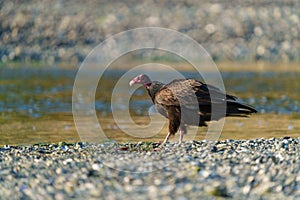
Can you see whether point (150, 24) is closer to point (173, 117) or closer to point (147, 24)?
point (147, 24)

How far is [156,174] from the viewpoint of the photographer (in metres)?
12.1

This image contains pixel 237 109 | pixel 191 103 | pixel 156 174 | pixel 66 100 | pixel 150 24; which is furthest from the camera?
pixel 150 24

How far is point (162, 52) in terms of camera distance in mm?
59969

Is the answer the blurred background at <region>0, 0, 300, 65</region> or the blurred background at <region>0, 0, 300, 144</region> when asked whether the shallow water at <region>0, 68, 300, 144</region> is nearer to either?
the blurred background at <region>0, 0, 300, 144</region>

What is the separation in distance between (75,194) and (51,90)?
25092 mm

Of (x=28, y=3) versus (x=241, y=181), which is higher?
(x=28, y=3)

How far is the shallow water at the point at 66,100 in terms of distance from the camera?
22.2m

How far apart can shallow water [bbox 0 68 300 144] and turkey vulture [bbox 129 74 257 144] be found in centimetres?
432

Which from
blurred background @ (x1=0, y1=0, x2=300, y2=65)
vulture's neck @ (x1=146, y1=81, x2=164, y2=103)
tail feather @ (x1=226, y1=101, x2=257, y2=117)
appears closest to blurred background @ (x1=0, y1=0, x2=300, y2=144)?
blurred background @ (x1=0, y1=0, x2=300, y2=65)

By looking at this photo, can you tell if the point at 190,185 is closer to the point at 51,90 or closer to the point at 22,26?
the point at 51,90

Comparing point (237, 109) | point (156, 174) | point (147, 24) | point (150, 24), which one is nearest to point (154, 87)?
point (237, 109)

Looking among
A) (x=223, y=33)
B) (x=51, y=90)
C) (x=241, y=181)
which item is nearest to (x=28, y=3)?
(x=223, y=33)

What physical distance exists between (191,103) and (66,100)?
16367 mm

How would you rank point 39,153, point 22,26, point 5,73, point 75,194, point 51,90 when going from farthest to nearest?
point 22,26 < point 5,73 < point 51,90 < point 39,153 < point 75,194
